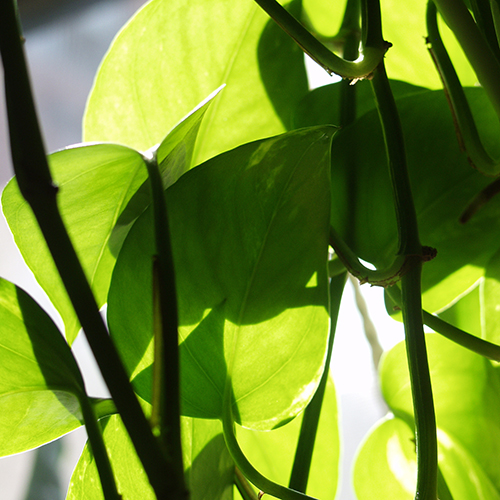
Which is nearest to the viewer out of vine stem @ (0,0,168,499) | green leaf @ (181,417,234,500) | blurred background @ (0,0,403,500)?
vine stem @ (0,0,168,499)

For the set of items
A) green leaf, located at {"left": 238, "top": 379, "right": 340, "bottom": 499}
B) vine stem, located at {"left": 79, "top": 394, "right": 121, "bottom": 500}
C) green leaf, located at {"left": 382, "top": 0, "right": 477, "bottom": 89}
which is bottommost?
green leaf, located at {"left": 238, "top": 379, "right": 340, "bottom": 499}

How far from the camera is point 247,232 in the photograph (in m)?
0.16

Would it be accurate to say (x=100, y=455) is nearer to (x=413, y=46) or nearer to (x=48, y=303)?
(x=413, y=46)

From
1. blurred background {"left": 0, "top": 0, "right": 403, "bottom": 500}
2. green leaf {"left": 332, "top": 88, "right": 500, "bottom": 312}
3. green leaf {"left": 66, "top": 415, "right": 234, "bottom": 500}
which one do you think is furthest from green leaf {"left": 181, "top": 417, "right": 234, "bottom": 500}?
blurred background {"left": 0, "top": 0, "right": 403, "bottom": 500}

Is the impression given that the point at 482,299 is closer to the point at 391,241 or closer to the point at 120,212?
the point at 391,241

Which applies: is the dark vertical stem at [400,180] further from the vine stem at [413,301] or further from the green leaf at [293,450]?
the green leaf at [293,450]

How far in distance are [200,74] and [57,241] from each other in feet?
0.56

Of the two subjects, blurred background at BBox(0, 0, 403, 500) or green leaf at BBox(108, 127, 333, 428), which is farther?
blurred background at BBox(0, 0, 403, 500)

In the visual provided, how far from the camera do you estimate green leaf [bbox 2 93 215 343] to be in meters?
0.17

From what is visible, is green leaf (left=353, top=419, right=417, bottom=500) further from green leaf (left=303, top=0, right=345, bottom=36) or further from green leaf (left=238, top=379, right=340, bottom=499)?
green leaf (left=303, top=0, right=345, bottom=36)

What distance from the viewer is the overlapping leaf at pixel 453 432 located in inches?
9.3

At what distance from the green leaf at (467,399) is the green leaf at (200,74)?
0.15m

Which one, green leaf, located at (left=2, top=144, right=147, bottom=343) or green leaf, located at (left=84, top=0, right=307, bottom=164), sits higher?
green leaf, located at (left=84, top=0, right=307, bottom=164)

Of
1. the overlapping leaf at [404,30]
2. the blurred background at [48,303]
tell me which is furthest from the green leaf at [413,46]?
the blurred background at [48,303]
